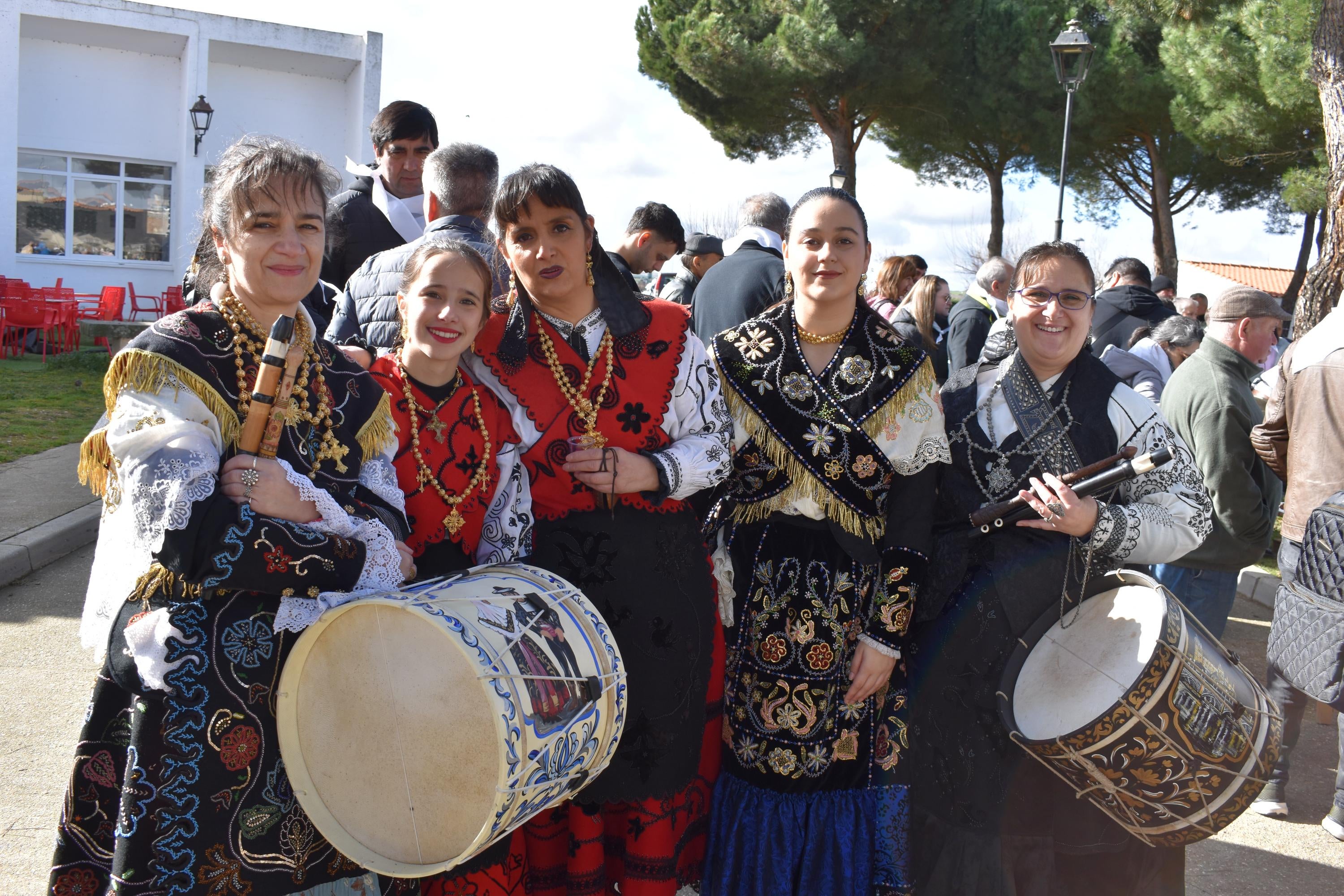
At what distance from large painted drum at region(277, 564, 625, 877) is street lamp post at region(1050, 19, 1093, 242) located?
10.6 metres

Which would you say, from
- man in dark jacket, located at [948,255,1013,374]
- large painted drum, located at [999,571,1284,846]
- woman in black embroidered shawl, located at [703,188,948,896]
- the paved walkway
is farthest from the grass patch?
large painted drum, located at [999,571,1284,846]

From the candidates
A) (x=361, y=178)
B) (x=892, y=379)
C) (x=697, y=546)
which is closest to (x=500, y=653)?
(x=697, y=546)

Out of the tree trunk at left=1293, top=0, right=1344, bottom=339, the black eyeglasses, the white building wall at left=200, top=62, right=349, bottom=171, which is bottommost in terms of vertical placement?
the black eyeglasses

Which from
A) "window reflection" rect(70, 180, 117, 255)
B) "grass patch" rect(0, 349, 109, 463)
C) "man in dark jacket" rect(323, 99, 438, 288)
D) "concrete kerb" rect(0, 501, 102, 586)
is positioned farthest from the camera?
"window reflection" rect(70, 180, 117, 255)

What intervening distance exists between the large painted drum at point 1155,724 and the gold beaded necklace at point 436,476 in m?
1.45

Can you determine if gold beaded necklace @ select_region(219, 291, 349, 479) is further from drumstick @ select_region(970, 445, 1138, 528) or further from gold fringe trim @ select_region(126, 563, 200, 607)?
drumstick @ select_region(970, 445, 1138, 528)

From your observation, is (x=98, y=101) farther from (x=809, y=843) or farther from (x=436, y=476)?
(x=809, y=843)

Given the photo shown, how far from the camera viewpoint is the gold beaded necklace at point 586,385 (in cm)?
257

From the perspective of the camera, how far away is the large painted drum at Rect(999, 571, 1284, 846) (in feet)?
7.32

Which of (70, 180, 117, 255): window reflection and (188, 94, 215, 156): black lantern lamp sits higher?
(188, 94, 215, 156): black lantern lamp

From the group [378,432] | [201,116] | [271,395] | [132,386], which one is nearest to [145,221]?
[201,116]

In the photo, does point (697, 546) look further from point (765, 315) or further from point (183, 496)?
point (183, 496)

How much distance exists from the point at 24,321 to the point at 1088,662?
1663 cm

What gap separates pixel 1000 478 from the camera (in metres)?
2.72
